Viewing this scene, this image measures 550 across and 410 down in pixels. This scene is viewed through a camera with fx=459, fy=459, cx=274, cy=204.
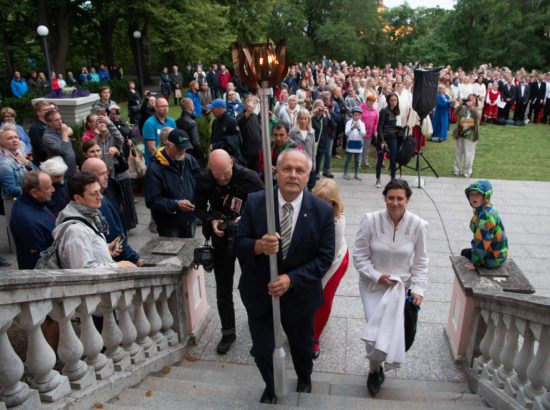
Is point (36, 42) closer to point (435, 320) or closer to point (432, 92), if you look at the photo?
point (432, 92)

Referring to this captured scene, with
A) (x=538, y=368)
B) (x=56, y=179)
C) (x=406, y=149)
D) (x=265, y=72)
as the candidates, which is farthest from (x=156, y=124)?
(x=538, y=368)

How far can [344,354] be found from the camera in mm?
4961

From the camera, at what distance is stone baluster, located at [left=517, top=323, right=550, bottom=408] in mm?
3143

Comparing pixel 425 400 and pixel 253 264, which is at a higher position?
pixel 253 264

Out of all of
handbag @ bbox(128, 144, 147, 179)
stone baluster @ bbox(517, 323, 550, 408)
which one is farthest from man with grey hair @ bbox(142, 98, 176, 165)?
stone baluster @ bbox(517, 323, 550, 408)

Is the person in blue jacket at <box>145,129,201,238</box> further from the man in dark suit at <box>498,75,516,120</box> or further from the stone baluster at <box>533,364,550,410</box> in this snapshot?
the man in dark suit at <box>498,75,516,120</box>

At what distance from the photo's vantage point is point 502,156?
1472 centimetres

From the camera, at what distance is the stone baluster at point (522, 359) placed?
3346 mm

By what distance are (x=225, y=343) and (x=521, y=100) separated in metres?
20.3

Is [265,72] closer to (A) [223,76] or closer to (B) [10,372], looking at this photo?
(B) [10,372]

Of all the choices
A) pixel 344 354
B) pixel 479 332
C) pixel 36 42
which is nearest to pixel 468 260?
pixel 479 332

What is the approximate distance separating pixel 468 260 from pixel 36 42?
33.6 meters

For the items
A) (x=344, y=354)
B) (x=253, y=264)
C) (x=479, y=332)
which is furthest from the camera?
(x=344, y=354)

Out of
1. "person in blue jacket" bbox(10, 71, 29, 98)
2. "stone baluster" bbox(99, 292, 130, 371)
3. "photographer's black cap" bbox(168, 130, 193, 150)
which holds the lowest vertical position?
"stone baluster" bbox(99, 292, 130, 371)
